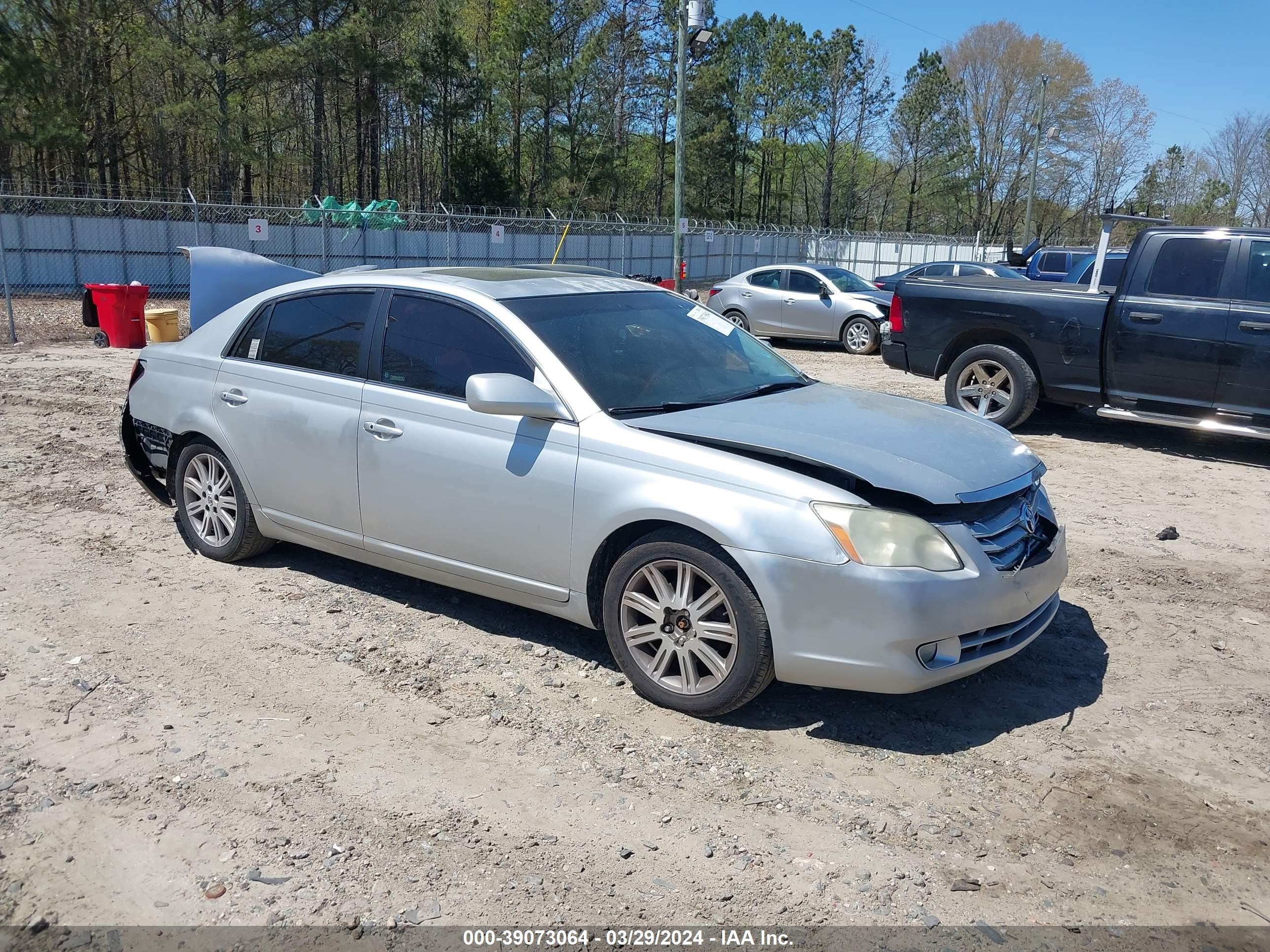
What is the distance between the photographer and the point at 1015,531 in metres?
4.05

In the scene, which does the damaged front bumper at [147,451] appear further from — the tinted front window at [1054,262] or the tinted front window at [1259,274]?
the tinted front window at [1054,262]

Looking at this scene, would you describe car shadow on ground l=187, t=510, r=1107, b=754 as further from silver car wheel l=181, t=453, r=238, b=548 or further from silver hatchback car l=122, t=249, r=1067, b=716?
silver car wheel l=181, t=453, r=238, b=548

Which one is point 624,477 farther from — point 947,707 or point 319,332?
point 319,332

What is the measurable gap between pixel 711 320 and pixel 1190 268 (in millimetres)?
5792

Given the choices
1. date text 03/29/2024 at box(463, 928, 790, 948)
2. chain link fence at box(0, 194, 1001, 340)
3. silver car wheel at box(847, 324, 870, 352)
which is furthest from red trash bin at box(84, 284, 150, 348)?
date text 03/29/2024 at box(463, 928, 790, 948)

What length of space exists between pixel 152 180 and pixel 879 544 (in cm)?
4445

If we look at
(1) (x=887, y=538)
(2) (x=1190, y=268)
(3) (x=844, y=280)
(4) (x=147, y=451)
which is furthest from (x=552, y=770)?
(3) (x=844, y=280)

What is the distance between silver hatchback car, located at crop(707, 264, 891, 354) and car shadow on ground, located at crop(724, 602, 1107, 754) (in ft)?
42.1

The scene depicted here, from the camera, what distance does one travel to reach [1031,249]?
58.4 feet

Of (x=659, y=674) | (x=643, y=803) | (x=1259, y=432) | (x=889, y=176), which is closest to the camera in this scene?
(x=643, y=803)

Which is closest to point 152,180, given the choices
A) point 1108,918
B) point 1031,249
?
point 1031,249

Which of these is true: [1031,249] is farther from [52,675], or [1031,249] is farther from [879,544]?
[52,675]

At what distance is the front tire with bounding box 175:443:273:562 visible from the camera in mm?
5512

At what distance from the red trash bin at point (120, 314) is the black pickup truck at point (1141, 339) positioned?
12.0m
